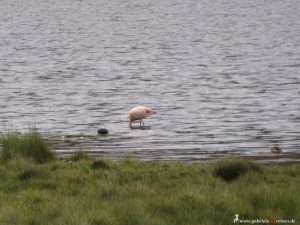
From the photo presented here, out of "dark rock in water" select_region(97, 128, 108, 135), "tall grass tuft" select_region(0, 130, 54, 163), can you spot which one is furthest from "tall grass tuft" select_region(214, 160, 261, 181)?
"dark rock in water" select_region(97, 128, 108, 135)

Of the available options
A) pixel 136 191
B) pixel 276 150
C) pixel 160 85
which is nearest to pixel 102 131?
pixel 276 150

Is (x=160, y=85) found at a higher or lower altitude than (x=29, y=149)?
higher

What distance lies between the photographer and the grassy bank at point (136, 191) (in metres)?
11.8

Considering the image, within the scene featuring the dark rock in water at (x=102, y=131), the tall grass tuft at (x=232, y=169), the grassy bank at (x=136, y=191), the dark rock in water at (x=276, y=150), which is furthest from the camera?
the dark rock in water at (x=102, y=131)

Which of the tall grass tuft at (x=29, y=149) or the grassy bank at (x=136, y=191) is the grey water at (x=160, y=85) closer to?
the tall grass tuft at (x=29, y=149)

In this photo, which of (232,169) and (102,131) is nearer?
(232,169)

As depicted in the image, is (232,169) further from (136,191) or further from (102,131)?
(102,131)

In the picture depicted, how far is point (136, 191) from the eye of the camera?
13477 millimetres

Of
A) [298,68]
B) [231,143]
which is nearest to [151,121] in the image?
[231,143]

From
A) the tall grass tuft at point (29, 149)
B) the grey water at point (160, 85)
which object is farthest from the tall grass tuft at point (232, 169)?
the tall grass tuft at point (29, 149)

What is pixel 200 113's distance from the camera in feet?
98.6

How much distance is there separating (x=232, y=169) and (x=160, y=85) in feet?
84.5

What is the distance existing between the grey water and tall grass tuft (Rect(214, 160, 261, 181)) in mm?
3506

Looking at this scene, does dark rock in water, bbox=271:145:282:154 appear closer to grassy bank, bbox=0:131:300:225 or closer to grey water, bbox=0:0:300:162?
grey water, bbox=0:0:300:162
